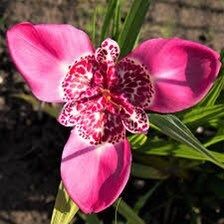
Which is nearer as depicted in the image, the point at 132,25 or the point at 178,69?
the point at 178,69

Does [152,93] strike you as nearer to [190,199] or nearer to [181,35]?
[190,199]

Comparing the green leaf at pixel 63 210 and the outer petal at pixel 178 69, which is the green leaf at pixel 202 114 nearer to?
the outer petal at pixel 178 69

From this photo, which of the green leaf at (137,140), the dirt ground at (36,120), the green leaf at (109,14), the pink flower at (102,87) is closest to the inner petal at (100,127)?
the pink flower at (102,87)

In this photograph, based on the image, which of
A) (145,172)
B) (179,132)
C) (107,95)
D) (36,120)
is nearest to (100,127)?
(107,95)

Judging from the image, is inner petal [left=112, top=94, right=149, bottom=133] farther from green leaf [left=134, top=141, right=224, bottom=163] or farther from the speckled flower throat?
green leaf [left=134, top=141, right=224, bottom=163]

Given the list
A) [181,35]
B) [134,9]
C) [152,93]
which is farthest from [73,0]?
[152,93]

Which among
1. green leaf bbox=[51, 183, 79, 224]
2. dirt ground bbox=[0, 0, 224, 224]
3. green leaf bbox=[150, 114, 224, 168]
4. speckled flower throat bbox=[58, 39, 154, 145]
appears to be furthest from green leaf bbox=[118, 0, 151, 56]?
dirt ground bbox=[0, 0, 224, 224]

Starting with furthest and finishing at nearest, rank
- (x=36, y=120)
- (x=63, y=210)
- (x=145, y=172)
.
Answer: (x=36, y=120)
(x=145, y=172)
(x=63, y=210)

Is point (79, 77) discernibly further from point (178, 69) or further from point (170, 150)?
point (170, 150)
